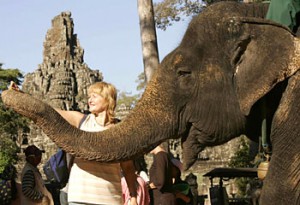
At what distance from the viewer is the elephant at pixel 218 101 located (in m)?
3.01

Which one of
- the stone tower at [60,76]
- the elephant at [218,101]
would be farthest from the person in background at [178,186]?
the stone tower at [60,76]

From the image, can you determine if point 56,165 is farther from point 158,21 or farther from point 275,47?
point 158,21

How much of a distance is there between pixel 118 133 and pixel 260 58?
0.70 metres

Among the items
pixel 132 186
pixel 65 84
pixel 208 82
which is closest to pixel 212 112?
pixel 208 82

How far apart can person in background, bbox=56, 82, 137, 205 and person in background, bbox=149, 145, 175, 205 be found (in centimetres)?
228

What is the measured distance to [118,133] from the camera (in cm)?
321

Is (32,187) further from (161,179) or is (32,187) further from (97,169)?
(97,169)

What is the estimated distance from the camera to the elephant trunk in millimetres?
3166

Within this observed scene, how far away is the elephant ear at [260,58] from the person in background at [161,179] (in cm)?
410

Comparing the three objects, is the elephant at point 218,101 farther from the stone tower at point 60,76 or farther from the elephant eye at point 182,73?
the stone tower at point 60,76

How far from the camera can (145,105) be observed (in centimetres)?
330

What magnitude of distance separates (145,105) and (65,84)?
49.1 m

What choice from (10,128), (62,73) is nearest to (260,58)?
(10,128)

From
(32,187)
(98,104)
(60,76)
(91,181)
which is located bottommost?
(91,181)
